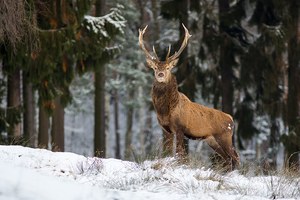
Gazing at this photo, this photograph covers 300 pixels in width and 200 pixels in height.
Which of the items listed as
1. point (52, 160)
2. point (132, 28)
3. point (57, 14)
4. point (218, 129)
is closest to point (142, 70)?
point (132, 28)

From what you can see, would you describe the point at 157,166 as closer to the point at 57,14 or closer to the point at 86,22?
the point at 57,14

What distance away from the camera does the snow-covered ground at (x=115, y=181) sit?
495 cm

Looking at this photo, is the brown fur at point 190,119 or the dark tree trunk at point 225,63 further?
the dark tree trunk at point 225,63

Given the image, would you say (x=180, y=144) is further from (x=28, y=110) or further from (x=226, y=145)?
(x=28, y=110)

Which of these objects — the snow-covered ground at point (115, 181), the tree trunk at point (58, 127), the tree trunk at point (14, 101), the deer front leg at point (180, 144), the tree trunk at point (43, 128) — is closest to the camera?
the snow-covered ground at point (115, 181)

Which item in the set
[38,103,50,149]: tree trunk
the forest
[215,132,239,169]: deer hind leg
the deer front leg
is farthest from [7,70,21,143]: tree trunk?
the deer front leg

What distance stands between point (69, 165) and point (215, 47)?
13559 mm

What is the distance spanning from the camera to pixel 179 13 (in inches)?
819

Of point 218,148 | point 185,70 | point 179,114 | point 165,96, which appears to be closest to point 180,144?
point 179,114

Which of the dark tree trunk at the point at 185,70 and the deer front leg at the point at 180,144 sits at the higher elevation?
the dark tree trunk at the point at 185,70

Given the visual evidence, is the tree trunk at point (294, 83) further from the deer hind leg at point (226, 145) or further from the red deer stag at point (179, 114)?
the red deer stag at point (179, 114)

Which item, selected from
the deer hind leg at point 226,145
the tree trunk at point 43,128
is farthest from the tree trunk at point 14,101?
the deer hind leg at point 226,145

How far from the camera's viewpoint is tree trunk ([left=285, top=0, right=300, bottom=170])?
17.2 meters

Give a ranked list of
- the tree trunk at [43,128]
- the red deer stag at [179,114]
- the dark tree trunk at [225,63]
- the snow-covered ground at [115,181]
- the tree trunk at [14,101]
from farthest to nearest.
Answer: the dark tree trunk at [225,63] → the tree trunk at [43,128] → the tree trunk at [14,101] → the red deer stag at [179,114] → the snow-covered ground at [115,181]
